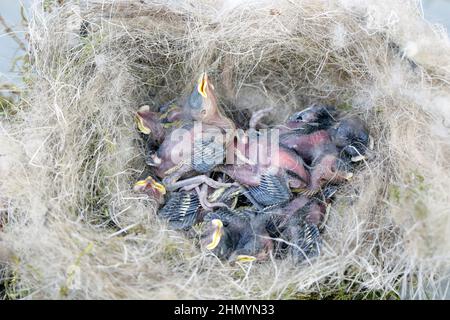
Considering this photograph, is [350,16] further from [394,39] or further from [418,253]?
[418,253]

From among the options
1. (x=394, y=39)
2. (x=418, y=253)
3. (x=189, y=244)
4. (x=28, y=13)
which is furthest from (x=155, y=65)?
(x=418, y=253)

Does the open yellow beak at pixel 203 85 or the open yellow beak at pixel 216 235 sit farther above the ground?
the open yellow beak at pixel 203 85

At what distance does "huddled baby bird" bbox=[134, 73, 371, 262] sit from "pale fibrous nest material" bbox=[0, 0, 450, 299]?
52 millimetres

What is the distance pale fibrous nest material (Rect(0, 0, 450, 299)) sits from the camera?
1.20 meters

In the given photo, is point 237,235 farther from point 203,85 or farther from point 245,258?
point 203,85

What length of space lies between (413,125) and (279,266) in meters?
0.55

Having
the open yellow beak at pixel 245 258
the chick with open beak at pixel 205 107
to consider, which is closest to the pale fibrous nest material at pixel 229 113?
Result: the open yellow beak at pixel 245 258

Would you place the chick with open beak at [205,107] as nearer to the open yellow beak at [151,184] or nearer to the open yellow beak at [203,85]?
the open yellow beak at [203,85]

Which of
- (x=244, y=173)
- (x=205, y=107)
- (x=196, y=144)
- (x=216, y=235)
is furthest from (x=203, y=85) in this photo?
(x=216, y=235)

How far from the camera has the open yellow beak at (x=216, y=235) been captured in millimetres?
1336

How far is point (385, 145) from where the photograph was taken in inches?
56.4

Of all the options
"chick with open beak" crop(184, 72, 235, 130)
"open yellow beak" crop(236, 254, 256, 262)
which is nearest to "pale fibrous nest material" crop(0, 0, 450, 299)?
"open yellow beak" crop(236, 254, 256, 262)

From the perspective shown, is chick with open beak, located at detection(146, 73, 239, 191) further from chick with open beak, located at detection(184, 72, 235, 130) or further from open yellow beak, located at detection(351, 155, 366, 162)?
open yellow beak, located at detection(351, 155, 366, 162)

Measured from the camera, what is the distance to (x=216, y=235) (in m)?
1.34
